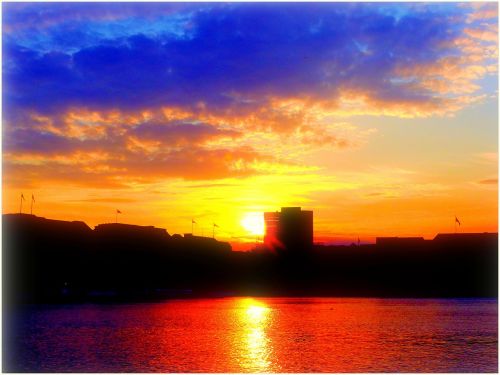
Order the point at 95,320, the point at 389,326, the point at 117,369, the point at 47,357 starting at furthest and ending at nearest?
the point at 95,320 → the point at 389,326 → the point at 47,357 → the point at 117,369

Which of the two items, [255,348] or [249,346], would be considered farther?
[249,346]

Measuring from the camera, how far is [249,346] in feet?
287

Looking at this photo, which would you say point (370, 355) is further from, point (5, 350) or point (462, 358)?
point (5, 350)

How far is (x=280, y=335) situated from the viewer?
104 meters

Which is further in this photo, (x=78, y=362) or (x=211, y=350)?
(x=211, y=350)

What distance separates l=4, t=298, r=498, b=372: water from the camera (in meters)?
69.7

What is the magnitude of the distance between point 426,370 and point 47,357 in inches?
1534

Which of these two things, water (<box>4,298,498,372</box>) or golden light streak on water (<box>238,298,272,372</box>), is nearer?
water (<box>4,298,498,372</box>)

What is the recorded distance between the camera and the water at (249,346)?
69.7 metres

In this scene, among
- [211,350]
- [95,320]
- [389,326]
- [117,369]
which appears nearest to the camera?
[117,369]

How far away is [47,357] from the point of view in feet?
244

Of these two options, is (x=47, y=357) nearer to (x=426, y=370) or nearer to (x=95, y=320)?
(x=426, y=370)

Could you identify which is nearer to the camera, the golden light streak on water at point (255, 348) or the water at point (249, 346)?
the water at point (249, 346)

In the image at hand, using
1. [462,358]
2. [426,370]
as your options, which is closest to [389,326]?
[462,358]
